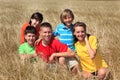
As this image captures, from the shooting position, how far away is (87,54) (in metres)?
5.03

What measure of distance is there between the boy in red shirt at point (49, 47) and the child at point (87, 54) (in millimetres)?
178

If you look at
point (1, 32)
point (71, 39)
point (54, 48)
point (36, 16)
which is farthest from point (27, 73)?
point (1, 32)

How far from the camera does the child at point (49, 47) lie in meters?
5.02

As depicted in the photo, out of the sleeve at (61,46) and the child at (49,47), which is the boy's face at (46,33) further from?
the sleeve at (61,46)

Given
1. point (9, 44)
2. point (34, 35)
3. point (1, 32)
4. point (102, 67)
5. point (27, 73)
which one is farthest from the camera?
point (1, 32)

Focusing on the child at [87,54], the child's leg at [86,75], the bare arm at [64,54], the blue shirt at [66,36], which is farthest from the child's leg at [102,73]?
the blue shirt at [66,36]

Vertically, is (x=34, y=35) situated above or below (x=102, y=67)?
above

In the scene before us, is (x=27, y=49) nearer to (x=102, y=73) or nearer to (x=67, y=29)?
(x=67, y=29)

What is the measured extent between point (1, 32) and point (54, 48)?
2.73 metres

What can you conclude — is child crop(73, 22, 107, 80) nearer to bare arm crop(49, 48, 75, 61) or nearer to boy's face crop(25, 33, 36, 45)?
bare arm crop(49, 48, 75, 61)

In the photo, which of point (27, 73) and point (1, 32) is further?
point (1, 32)

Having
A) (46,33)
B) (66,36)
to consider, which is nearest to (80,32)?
(46,33)

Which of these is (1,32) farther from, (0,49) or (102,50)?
(102,50)

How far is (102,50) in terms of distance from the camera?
6.11 meters
